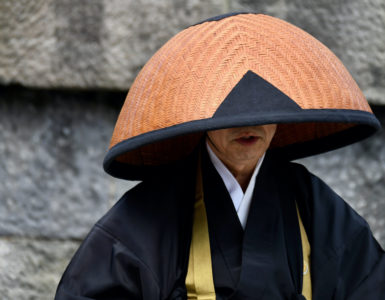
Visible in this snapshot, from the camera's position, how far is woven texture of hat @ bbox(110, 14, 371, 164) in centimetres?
101

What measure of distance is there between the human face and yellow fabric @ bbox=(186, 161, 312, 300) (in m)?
0.10

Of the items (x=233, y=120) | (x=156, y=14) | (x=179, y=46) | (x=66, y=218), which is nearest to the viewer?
(x=233, y=120)

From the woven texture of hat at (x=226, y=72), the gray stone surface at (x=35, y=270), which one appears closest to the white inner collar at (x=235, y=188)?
the woven texture of hat at (x=226, y=72)

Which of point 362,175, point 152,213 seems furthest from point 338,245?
point 362,175

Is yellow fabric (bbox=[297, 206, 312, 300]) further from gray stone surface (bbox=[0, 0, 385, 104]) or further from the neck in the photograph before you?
gray stone surface (bbox=[0, 0, 385, 104])

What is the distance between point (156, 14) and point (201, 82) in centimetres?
93

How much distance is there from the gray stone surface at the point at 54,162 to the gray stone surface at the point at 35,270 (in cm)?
5

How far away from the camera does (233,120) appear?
3.11 feet

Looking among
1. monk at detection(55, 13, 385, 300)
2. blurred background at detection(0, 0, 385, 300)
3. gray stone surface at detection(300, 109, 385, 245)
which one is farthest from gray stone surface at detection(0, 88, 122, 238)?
gray stone surface at detection(300, 109, 385, 245)

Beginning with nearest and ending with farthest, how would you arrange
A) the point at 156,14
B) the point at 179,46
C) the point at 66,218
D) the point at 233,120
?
the point at 233,120 < the point at 179,46 < the point at 156,14 < the point at 66,218

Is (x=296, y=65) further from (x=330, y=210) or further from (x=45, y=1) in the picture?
(x=45, y=1)

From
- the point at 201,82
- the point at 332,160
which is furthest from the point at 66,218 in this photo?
the point at 201,82

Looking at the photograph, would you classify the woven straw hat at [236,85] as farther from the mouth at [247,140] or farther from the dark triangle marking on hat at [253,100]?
the mouth at [247,140]

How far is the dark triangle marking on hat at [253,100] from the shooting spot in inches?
37.9
